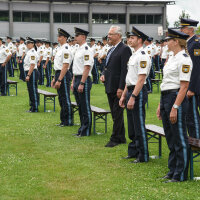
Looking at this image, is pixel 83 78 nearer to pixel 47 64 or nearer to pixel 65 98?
pixel 65 98

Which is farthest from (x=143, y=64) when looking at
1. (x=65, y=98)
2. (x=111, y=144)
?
(x=65, y=98)

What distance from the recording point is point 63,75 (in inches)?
385

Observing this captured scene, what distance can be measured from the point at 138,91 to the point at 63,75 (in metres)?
3.71

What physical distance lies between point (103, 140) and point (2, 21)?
40.8 metres

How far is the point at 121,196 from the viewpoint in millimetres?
5148

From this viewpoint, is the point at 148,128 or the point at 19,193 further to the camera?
the point at 148,128

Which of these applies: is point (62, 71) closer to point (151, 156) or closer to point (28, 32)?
point (151, 156)

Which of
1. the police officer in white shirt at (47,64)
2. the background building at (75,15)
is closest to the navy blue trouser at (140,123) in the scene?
the police officer in white shirt at (47,64)

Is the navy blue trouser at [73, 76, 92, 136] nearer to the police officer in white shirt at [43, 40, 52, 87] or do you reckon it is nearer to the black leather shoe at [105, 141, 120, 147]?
the black leather shoe at [105, 141, 120, 147]

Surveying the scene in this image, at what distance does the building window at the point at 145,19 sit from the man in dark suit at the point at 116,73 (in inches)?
1786

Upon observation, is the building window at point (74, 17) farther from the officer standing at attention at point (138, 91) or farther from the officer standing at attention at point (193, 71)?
the officer standing at attention at point (138, 91)

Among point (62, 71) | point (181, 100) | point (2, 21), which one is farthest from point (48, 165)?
point (2, 21)

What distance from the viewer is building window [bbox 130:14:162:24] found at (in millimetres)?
52188

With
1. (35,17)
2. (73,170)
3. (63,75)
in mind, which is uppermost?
(35,17)
